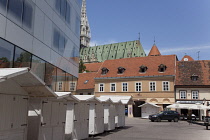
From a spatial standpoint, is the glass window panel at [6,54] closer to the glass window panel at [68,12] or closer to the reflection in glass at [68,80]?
the glass window panel at [68,12]

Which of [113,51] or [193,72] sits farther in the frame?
[113,51]

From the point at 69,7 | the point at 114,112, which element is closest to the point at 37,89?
the point at 114,112

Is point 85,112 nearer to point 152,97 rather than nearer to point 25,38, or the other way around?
point 25,38

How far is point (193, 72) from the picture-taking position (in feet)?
152

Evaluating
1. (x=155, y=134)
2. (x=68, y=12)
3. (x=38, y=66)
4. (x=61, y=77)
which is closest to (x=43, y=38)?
(x=38, y=66)

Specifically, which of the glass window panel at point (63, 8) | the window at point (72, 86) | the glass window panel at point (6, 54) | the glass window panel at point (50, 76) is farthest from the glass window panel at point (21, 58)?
the window at point (72, 86)

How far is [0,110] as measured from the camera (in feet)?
26.2

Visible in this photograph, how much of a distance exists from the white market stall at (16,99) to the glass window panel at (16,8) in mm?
6219

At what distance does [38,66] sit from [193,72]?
116ft

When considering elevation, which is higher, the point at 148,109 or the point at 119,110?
the point at 119,110

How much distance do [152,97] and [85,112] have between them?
33.4 metres

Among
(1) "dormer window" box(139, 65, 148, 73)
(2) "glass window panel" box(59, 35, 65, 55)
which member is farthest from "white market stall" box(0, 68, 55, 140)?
(1) "dormer window" box(139, 65, 148, 73)

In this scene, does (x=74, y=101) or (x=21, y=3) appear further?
(x=21, y=3)

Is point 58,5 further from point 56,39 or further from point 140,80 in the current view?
point 140,80
